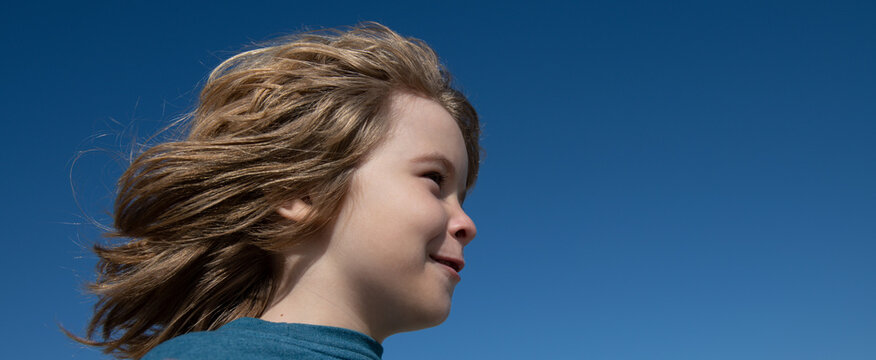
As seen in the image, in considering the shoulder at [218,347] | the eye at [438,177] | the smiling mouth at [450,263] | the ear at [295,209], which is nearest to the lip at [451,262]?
the smiling mouth at [450,263]

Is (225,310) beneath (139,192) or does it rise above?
beneath

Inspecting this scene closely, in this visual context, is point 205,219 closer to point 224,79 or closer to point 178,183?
point 178,183

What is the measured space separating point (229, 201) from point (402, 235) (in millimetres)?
644

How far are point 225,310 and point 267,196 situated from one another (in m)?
0.44

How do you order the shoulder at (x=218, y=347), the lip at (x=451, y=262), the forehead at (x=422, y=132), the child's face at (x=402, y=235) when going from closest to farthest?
the shoulder at (x=218, y=347)
the child's face at (x=402, y=235)
the lip at (x=451, y=262)
the forehead at (x=422, y=132)

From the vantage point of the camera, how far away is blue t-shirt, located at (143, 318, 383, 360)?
6.24 feet

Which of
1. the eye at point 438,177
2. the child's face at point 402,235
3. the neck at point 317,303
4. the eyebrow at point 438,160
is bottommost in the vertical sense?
the neck at point 317,303

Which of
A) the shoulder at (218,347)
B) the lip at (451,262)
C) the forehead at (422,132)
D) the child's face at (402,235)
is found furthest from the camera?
the forehead at (422,132)

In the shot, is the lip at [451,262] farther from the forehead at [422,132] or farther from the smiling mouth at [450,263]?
the forehead at [422,132]

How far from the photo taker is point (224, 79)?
270cm

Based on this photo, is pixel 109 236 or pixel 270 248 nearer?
pixel 270 248

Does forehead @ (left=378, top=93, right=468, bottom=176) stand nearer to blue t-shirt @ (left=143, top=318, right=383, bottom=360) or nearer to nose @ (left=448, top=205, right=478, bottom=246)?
nose @ (left=448, top=205, right=478, bottom=246)

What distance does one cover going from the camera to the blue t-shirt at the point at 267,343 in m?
1.90

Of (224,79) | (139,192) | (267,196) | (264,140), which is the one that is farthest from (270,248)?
(224,79)
